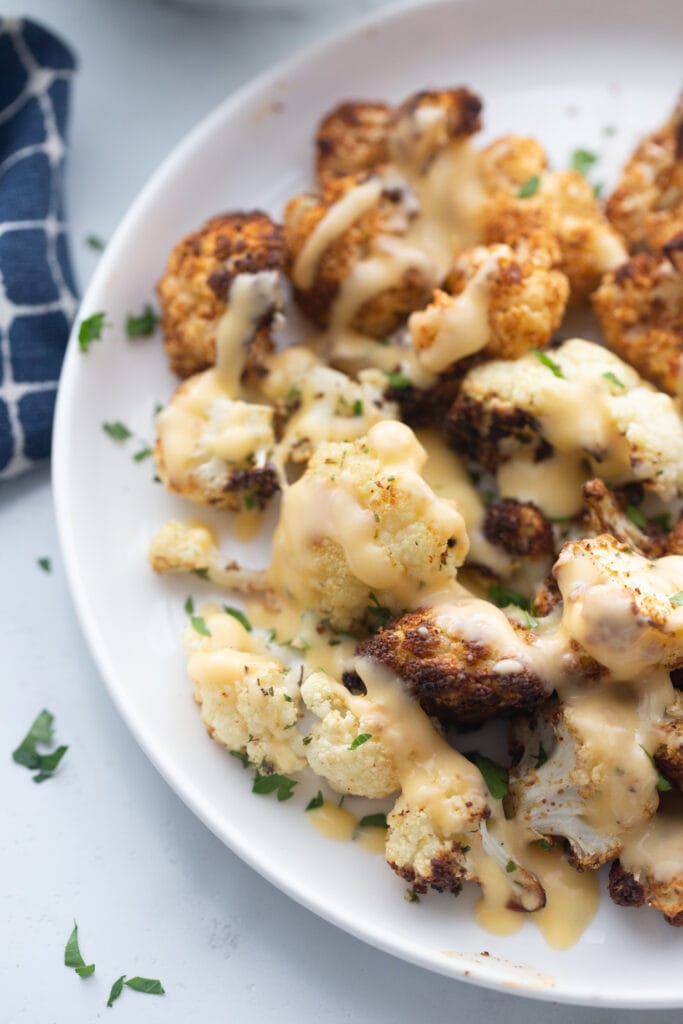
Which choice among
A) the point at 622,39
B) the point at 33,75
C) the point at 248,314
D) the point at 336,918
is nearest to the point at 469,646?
the point at 336,918

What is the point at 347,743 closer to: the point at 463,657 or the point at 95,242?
the point at 463,657

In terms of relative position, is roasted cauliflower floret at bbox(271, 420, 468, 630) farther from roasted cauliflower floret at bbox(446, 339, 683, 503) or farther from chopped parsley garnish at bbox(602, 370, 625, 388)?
chopped parsley garnish at bbox(602, 370, 625, 388)

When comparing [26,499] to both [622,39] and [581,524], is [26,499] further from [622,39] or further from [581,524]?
[622,39]

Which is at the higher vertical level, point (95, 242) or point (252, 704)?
point (95, 242)

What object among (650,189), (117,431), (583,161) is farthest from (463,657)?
(583,161)

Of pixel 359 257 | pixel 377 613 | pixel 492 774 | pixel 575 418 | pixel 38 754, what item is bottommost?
pixel 38 754

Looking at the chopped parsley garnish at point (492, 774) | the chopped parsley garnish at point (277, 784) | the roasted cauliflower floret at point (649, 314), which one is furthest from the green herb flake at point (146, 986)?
the roasted cauliflower floret at point (649, 314)
